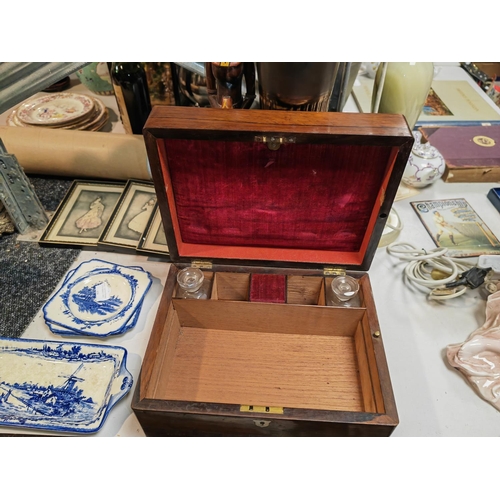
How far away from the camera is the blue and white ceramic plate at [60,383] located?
85 centimetres

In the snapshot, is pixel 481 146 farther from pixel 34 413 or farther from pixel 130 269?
pixel 34 413

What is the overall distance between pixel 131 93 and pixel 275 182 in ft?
2.64

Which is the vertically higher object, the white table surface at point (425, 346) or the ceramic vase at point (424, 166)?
the ceramic vase at point (424, 166)

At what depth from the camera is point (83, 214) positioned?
4.38 ft

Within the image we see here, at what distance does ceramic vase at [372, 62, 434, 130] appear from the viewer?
1161 mm

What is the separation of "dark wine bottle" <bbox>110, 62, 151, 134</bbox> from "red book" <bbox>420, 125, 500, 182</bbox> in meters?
1.08

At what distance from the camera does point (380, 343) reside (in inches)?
34.7

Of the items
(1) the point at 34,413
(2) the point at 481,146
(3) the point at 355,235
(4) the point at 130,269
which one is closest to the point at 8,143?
(4) the point at 130,269

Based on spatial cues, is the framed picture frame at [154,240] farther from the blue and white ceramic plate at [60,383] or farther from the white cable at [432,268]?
the white cable at [432,268]

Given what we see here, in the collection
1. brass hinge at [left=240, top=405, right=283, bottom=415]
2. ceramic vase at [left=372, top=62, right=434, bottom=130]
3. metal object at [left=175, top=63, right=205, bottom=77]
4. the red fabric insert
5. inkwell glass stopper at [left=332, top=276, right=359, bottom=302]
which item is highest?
metal object at [left=175, top=63, right=205, bottom=77]

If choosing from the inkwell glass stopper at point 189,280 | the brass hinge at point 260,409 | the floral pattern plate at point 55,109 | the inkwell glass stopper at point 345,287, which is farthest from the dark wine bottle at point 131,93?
the brass hinge at point 260,409

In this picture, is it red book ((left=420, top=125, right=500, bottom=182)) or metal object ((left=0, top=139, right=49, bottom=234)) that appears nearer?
metal object ((left=0, top=139, right=49, bottom=234))

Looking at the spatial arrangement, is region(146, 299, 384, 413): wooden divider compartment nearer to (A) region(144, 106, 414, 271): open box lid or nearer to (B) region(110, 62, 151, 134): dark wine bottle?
(A) region(144, 106, 414, 271): open box lid

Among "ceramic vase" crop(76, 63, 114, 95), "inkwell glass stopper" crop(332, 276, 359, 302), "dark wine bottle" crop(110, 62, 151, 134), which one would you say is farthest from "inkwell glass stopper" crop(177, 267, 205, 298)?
"ceramic vase" crop(76, 63, 114, 95)
